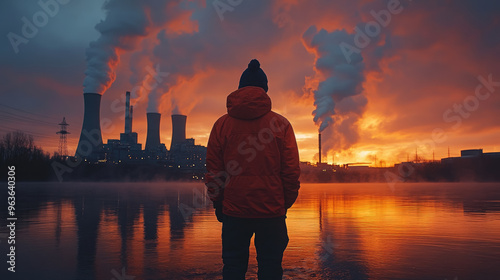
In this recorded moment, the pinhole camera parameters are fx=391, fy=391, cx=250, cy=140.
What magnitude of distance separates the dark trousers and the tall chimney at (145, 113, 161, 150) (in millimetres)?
97082

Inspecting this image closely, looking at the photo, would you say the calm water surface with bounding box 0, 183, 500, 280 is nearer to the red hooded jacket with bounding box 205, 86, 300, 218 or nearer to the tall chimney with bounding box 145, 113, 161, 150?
the red hooded jacket with bounding box 205, 86, 300, 218

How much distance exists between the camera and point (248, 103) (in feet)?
8.44

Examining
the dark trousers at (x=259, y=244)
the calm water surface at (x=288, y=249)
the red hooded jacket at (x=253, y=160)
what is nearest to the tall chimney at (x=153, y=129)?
the calm water surface at (x=288, y=249)

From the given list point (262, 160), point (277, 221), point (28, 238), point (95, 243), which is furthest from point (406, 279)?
point (28, 238)

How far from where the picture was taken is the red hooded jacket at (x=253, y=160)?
2592mm

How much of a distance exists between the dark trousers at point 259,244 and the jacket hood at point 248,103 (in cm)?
70

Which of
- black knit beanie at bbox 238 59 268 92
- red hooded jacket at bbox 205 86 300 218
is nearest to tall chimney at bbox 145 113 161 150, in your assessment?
black knit beanie at bbox 238 59 268 92

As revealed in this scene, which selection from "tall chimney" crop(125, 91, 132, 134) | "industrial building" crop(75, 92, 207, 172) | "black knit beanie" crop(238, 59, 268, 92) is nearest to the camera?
"black knit beanie" crop(238, 59, 268, 92)

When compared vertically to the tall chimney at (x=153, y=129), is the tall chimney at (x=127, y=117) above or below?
above

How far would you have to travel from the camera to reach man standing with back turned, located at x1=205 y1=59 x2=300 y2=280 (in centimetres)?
259

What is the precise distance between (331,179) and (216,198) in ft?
336

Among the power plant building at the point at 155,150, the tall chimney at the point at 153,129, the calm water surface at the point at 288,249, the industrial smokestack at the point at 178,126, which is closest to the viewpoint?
the calm water surface at the point at 288,249

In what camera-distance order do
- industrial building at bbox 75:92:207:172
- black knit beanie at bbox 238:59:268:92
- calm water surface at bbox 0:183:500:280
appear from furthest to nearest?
industrial building at bbox 75:92:207:172
calm water surface at bbox 0:183:500:280
black knit beanie at bbox 238:59:268:92

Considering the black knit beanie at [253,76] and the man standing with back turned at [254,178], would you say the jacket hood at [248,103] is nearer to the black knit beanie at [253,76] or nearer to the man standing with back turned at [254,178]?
the man standing with back turned at [254,178]
